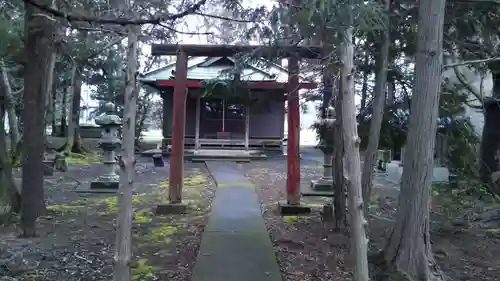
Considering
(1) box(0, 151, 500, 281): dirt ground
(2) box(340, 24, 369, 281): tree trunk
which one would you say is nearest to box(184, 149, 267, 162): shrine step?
(1) box(0, 151, 500, 281): dirt ground

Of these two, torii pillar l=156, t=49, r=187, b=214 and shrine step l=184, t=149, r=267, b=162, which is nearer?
torii pillar l=156, t=49, r=187, b=214

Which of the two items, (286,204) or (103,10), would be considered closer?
(103,10)

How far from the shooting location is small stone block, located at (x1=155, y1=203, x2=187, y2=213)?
8734 mm

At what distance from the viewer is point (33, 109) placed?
6.98m

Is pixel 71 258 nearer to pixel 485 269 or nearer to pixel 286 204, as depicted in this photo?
pixel 286 204

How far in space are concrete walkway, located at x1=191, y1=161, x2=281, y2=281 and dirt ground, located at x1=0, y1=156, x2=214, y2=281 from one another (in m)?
0.23

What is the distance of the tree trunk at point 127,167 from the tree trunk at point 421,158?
9.79ft

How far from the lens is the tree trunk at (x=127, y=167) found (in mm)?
3271

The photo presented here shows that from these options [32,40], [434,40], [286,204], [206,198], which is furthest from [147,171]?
[434,40]

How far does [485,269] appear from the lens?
18.8ft

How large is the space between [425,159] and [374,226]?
3.32 m

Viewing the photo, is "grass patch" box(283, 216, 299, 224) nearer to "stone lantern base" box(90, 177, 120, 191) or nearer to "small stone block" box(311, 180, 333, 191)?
"small stone block" box(311, 180, 333, 191)

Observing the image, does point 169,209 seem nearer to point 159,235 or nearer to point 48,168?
point 159,235

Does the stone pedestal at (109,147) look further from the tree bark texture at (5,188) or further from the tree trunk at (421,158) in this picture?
the tree trunk at (421,158)
